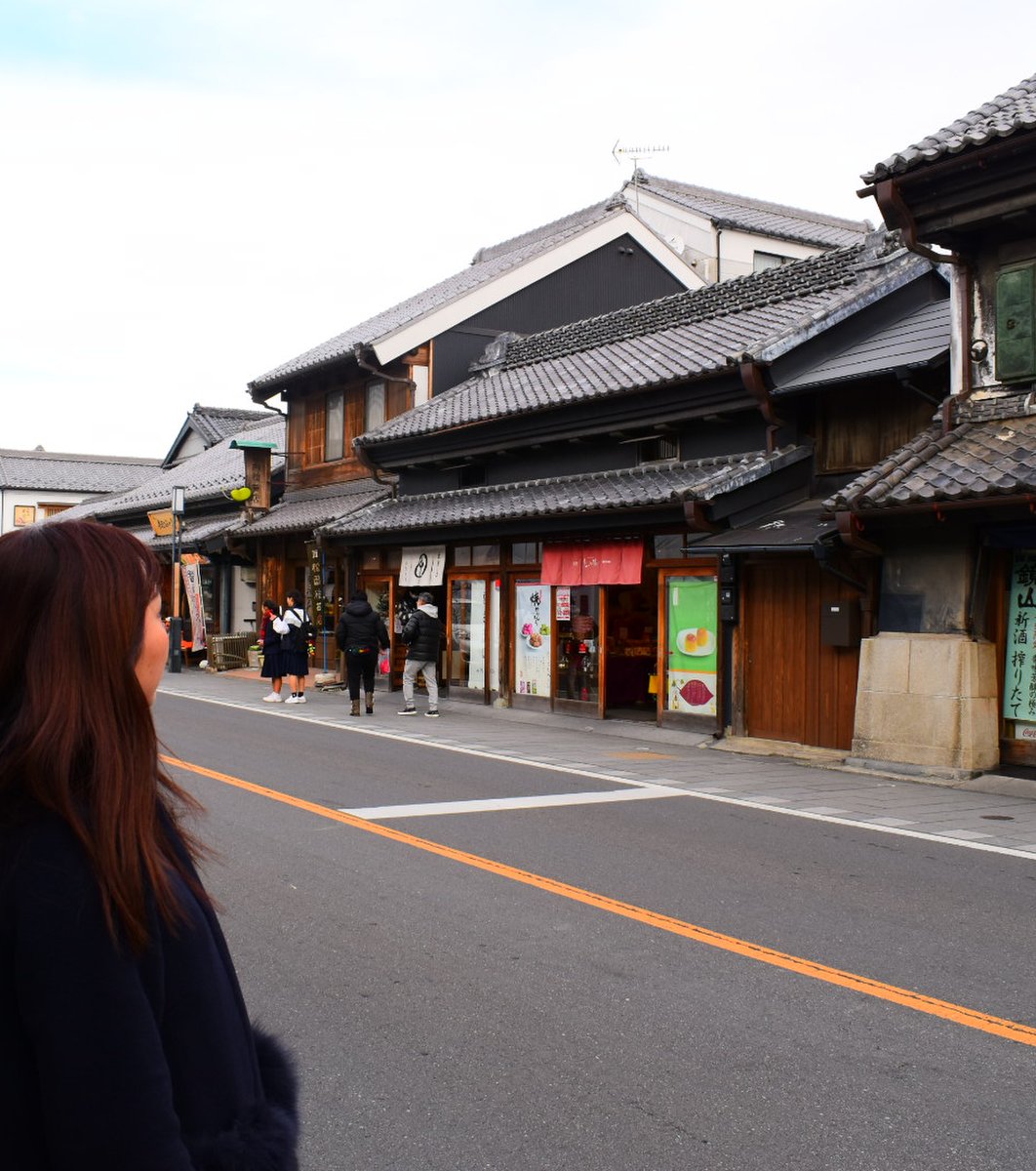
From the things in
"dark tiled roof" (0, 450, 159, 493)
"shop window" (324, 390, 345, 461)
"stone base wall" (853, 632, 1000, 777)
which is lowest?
"stone base wall" (853, 632, 1000, 777)

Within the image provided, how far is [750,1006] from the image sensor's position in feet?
16.2

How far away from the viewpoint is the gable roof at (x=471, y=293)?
23.8 meters

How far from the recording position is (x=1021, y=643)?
1198 cm

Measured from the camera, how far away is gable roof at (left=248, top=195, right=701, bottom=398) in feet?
78.1

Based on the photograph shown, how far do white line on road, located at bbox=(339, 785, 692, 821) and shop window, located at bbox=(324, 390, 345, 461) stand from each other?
650 inches

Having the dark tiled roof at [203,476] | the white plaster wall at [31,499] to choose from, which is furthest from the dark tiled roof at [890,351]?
the white plaster wall at [31,499]

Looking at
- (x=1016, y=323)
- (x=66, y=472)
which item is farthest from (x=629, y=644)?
(x=66, y=472)

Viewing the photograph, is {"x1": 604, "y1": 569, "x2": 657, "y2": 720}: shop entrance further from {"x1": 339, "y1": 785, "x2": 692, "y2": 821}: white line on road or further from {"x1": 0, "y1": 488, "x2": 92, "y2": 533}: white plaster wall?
{"x1": 0, "y1": 488, "x2": 92, "y2": 533}: white plaster wall

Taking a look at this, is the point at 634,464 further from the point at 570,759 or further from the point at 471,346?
the point at 471,346

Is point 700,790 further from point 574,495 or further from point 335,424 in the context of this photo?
point 335,424

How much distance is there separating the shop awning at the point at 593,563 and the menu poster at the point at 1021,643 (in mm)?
5469

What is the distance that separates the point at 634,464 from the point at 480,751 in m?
5.86

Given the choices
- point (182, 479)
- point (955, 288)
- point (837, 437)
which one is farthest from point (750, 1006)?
point (182, 479)

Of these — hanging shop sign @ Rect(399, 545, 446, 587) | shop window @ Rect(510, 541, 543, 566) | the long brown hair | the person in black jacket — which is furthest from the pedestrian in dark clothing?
the long brown hair
